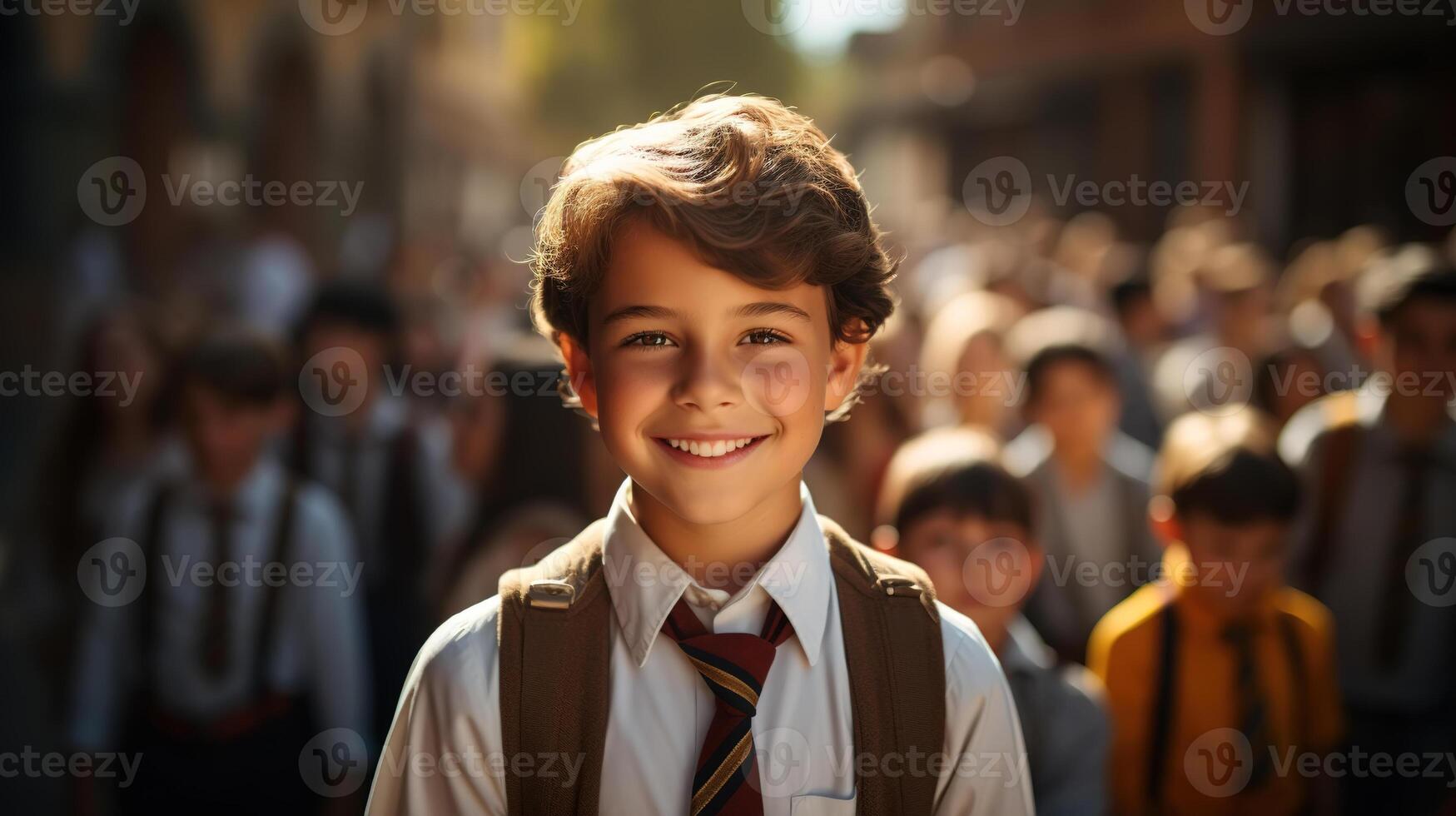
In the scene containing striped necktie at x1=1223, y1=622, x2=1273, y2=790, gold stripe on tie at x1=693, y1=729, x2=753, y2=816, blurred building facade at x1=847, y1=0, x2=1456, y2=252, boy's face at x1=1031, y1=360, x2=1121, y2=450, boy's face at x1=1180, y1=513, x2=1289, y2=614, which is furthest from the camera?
blurred building facade at x1=847, y1=0, x2=1456, y2=252

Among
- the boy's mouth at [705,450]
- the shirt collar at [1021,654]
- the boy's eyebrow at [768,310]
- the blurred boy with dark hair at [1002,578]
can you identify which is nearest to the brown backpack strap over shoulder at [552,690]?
the boy's mouth at [705,450]

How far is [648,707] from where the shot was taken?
1857mm

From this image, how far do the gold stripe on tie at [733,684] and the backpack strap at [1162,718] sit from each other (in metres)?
1.80

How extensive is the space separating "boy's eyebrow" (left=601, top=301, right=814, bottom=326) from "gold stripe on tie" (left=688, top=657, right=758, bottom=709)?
1.71ft

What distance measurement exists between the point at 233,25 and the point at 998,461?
18.0 m

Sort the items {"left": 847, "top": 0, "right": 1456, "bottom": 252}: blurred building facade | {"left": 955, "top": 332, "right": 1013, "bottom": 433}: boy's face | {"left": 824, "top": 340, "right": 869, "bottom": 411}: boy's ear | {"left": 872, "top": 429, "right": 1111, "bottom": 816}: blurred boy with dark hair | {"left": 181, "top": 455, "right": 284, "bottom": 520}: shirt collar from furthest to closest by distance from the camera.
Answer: {"left": 847, "top": 0, "right": 1456, "bottom": 252}: blurred building facade
{"left": 955, "top": 332, "right": 1013, "bottom": 433}: boy's face
{"left": 181, "top": 455, "right": 284, "bottom": 520}: shirt collar
{"left": 872, "top": 429, "right": 1111, "bottom": 816}: blurred boy with dark hair
{"left": 824, "top": 340, "right": 869, "bottom": 411}: boy's ear

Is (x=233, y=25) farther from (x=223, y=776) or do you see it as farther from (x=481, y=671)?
(x=481, y=671)

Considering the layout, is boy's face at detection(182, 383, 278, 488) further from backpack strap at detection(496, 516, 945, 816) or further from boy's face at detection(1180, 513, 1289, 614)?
boy's face at detection(1180, 513, 1289, 614)

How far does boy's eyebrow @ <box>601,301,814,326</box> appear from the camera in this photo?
1.82 meters

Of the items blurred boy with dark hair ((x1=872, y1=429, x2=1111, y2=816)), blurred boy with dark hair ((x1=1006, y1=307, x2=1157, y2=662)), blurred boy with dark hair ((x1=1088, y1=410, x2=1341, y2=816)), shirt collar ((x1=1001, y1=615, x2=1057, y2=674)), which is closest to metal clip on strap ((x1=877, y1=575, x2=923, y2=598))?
blurred boy with dark hair ((x1=872, y1=429, x2=1111, y2=816))

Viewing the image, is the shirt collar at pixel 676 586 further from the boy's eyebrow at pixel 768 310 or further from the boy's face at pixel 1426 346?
the boy's face at pixel 1426 346

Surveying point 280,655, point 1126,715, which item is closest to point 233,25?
point 280,655

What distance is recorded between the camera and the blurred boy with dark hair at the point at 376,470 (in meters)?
4.51

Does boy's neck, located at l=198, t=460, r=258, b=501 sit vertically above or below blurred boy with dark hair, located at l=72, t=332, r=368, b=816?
above
